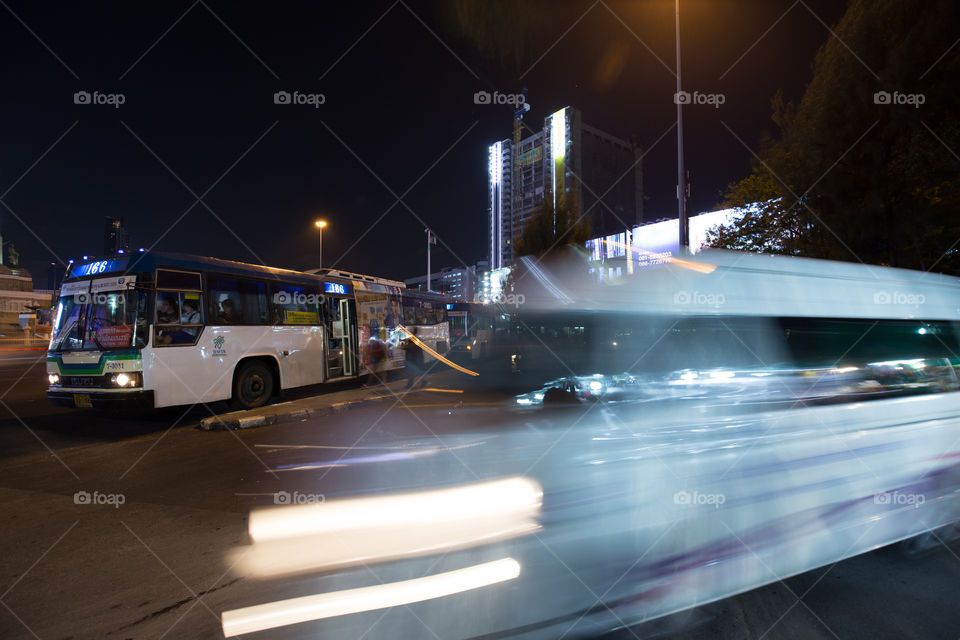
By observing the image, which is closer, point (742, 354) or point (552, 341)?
point (742, 354)

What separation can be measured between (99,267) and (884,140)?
16.3 metres

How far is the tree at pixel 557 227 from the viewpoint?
2872cm

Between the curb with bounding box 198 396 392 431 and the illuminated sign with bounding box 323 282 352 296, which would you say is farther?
the illuminated sign with bounding box 323 282 352 296

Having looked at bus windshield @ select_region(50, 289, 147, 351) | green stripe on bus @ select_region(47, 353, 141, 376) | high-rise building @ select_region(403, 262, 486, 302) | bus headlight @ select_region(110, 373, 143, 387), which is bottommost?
bus headlight @ select_region(110, 373, 143, 387)

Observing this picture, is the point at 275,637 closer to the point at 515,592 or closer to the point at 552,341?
the point at 515,592

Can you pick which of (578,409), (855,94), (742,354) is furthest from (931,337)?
(855,94)

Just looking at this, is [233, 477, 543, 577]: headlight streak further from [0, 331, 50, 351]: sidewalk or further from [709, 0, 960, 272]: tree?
[0, 331, 50, 351]: sidewalk

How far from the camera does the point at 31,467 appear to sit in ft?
17.5

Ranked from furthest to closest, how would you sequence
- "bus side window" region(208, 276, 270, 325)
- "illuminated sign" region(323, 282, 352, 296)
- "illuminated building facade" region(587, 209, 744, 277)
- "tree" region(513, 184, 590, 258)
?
"illuminated building facade" region(587, 209, 744, 277) → "tree" region(513, 184, 590, 258) → "illuminated sign" region(323, 282, 352, 296) → "bus side window" region(208, 276, 270, 325)

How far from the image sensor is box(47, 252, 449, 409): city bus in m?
6.95

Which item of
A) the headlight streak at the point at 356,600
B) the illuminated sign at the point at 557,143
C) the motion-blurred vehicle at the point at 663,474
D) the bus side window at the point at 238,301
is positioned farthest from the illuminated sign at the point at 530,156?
the headlight streak at the point at 356,600

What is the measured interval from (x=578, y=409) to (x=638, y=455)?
0.70 metres

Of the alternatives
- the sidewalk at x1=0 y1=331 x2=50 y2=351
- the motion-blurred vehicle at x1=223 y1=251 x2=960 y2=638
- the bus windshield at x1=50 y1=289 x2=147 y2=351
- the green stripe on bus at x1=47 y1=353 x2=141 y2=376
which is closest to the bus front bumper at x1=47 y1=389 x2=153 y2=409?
the green stripe on bus at x1=47 y1=353 x2=141 y2=376

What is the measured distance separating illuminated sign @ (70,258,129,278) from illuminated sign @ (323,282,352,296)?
167 inches
